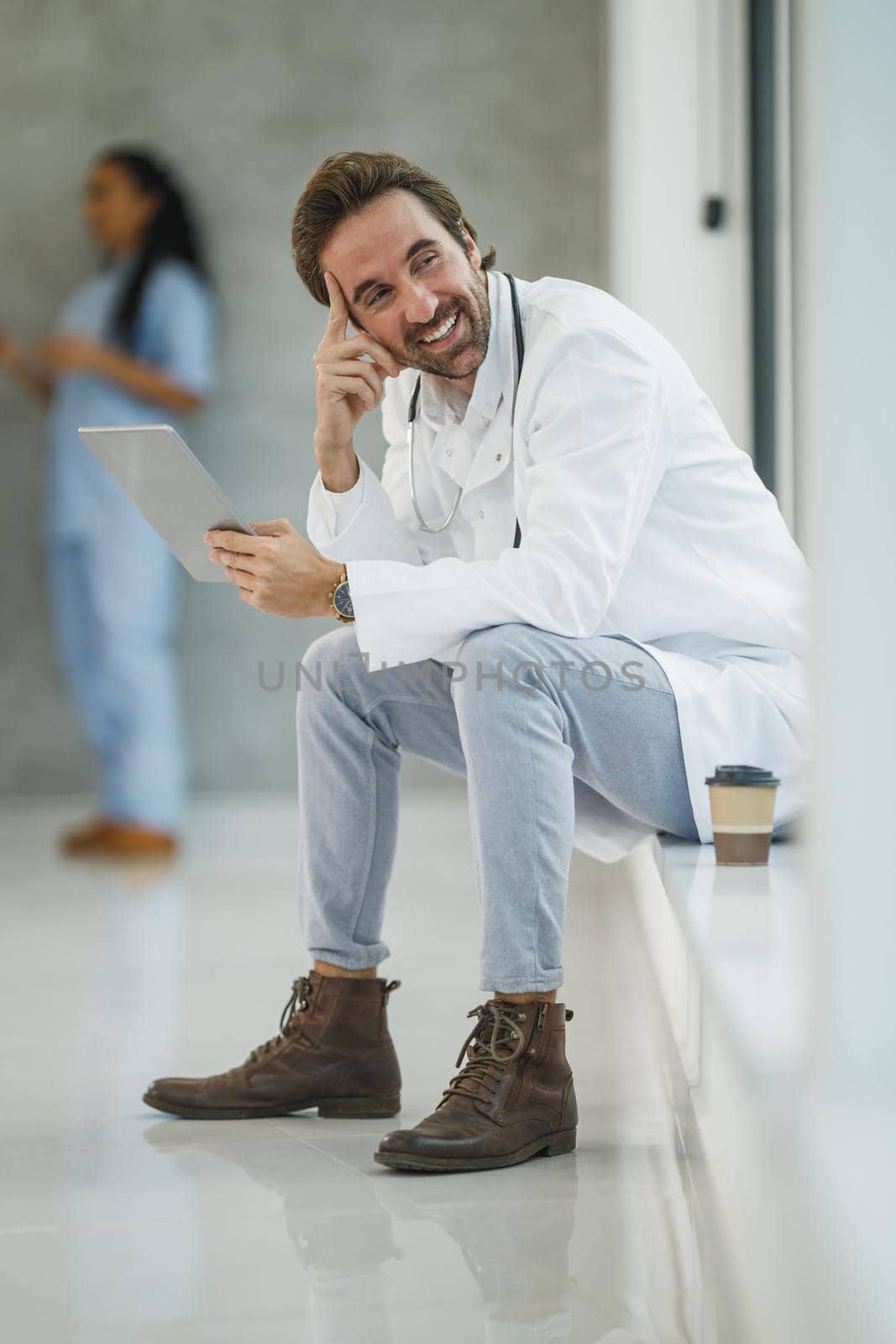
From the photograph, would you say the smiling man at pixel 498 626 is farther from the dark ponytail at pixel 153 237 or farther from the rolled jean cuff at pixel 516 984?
the dark ponytail at pixel 153 237

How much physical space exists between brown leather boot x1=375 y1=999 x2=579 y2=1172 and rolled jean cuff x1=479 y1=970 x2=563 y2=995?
0.6 inches

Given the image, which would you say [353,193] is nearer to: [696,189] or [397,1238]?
[397,1238]

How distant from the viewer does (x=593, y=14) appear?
4398mm

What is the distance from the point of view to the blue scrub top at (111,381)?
149 inches

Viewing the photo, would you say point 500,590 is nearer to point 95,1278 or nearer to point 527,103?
point 95,1278

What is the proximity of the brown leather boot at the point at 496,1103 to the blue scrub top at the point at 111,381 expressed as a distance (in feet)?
8.62

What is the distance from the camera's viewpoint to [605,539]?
136cm

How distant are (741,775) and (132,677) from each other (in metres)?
2.64

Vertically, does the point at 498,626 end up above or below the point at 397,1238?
above

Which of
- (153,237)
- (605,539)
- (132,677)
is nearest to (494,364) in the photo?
(605,539)

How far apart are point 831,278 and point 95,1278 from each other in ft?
2.72

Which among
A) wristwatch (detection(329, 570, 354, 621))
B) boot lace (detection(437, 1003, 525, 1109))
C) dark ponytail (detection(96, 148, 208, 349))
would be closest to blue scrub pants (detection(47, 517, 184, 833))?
dark ponytail (detection(96, 148, 208, 349))

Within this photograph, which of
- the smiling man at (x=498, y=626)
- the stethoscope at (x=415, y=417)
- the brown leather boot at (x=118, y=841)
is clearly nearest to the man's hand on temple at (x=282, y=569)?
the smiling man at (x=498, y=626)

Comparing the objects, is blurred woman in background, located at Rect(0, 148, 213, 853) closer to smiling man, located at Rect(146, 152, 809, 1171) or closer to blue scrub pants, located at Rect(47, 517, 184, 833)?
blue scrub pants, located at Rect(47, 517, 184, 833)
